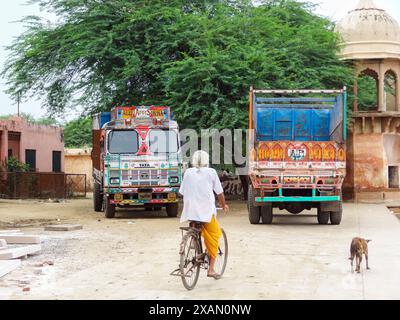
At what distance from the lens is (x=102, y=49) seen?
24.7 meters

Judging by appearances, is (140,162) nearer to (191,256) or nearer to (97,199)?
(97,199)

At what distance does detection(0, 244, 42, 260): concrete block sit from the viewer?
1055 cm

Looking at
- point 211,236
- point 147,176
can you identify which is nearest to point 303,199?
point 147,176

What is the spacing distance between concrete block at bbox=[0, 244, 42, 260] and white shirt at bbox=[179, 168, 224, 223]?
10.8 ft

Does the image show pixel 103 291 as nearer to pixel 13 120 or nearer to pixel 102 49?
pixel 102 49

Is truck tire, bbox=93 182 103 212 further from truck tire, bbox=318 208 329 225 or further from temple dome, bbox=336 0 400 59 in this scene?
temple dome, bbox=336 0 400 59

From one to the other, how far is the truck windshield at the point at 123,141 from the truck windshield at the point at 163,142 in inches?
19.7

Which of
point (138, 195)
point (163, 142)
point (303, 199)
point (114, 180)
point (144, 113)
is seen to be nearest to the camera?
point (303, 199)

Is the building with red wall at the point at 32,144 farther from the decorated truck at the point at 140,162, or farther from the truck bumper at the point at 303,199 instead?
the truck bumper at the point at 303,199

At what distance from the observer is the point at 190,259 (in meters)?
8.38

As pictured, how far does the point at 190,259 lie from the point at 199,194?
83 centimetres

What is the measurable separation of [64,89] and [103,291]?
20.0 metres

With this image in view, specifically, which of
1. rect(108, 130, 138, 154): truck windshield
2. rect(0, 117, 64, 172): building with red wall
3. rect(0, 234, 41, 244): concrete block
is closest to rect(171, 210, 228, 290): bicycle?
rect(0, 234, 41, 244): concrete block

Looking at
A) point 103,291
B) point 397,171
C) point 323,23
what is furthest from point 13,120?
point 103,291
